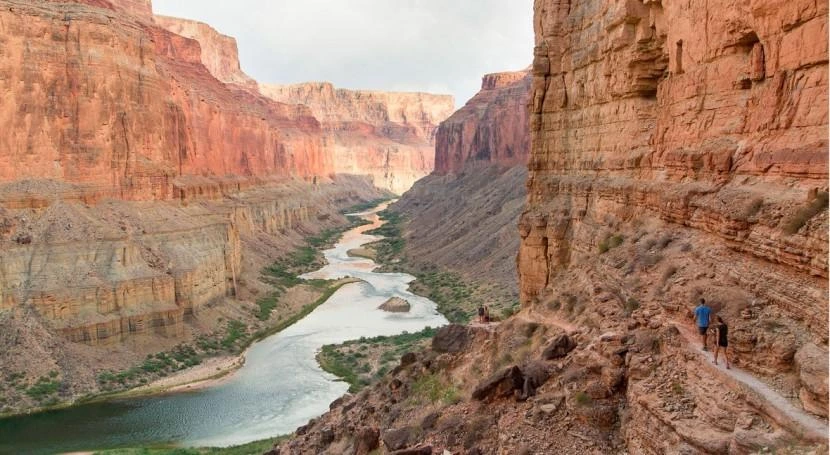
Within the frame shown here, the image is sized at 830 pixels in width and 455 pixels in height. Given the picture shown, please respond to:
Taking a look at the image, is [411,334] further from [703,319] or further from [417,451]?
[703,319]

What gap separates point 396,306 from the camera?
46281mm

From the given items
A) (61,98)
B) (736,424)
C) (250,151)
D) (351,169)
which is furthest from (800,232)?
(351,169)

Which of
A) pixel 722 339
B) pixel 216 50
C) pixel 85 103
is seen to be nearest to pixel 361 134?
pixel 216 50

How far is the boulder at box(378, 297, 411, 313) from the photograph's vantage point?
46.1 metres

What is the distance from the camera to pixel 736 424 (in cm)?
760

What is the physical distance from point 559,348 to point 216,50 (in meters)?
141

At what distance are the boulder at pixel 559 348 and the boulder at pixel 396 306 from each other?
3366 centimetres

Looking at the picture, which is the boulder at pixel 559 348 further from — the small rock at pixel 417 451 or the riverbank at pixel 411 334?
the riverbank at pixel 411 334

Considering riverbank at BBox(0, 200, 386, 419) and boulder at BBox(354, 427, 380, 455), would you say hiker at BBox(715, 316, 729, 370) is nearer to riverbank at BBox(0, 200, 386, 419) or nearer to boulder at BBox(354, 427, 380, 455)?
boulder at BBox(354, 427, 380, 455)

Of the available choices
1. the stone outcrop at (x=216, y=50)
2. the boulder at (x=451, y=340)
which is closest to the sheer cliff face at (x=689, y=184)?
the boulder at (x=451, y=340)

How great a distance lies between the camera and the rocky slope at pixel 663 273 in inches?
324

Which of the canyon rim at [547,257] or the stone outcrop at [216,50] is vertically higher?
the stone outcrop at [216,50]

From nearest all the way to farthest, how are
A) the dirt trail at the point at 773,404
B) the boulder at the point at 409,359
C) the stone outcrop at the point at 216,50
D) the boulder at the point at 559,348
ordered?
the dirt trail at the point at 773,404
the boulder at the point at 559,348
the boulder at the point at 409,359
the stone outcrop at the point at 216,50

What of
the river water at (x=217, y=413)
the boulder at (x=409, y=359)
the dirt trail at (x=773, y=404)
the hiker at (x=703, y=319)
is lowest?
the river water at (x=217, y=413)
